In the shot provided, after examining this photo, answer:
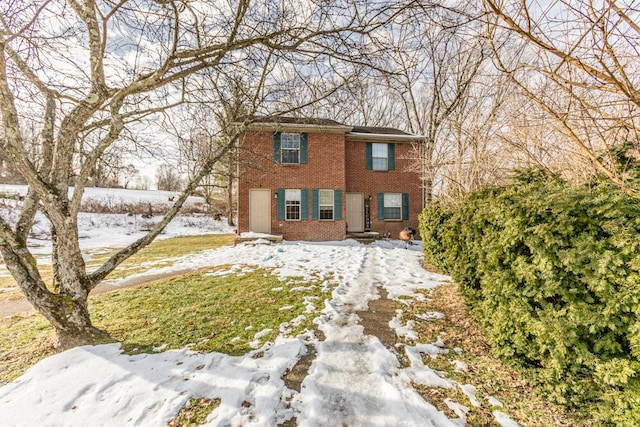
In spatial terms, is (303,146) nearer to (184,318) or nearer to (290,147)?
(290,147)

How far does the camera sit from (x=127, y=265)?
9.22 m

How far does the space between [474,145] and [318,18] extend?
4.17 metres

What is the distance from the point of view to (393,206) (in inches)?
543

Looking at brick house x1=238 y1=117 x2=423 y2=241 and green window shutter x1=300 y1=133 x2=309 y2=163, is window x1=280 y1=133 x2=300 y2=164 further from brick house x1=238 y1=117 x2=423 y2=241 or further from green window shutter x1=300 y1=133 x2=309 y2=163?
green window shutter x1=300 y1=133 x2=309 y2=163

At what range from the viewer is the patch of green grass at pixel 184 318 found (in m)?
3.51

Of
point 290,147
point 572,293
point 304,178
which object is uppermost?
point 290,147

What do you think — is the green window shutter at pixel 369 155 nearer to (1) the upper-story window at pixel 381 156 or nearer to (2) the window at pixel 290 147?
(1) the upper-story window at pixel 381 156

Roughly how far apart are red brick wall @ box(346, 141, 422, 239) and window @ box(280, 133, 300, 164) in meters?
2.75

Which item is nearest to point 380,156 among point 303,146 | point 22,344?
point 303,146

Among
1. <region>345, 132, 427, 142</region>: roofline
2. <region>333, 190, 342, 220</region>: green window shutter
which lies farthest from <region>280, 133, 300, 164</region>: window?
<region>345, 132, 427, 142</region>: roofline

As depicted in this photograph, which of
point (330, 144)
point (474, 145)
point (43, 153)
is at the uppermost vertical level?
point (330, 144)

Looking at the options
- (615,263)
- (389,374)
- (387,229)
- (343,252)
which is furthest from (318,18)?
(387,229)

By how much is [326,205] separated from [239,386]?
10.2 metres

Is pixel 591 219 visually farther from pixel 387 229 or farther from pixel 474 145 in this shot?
pixel 387 229
